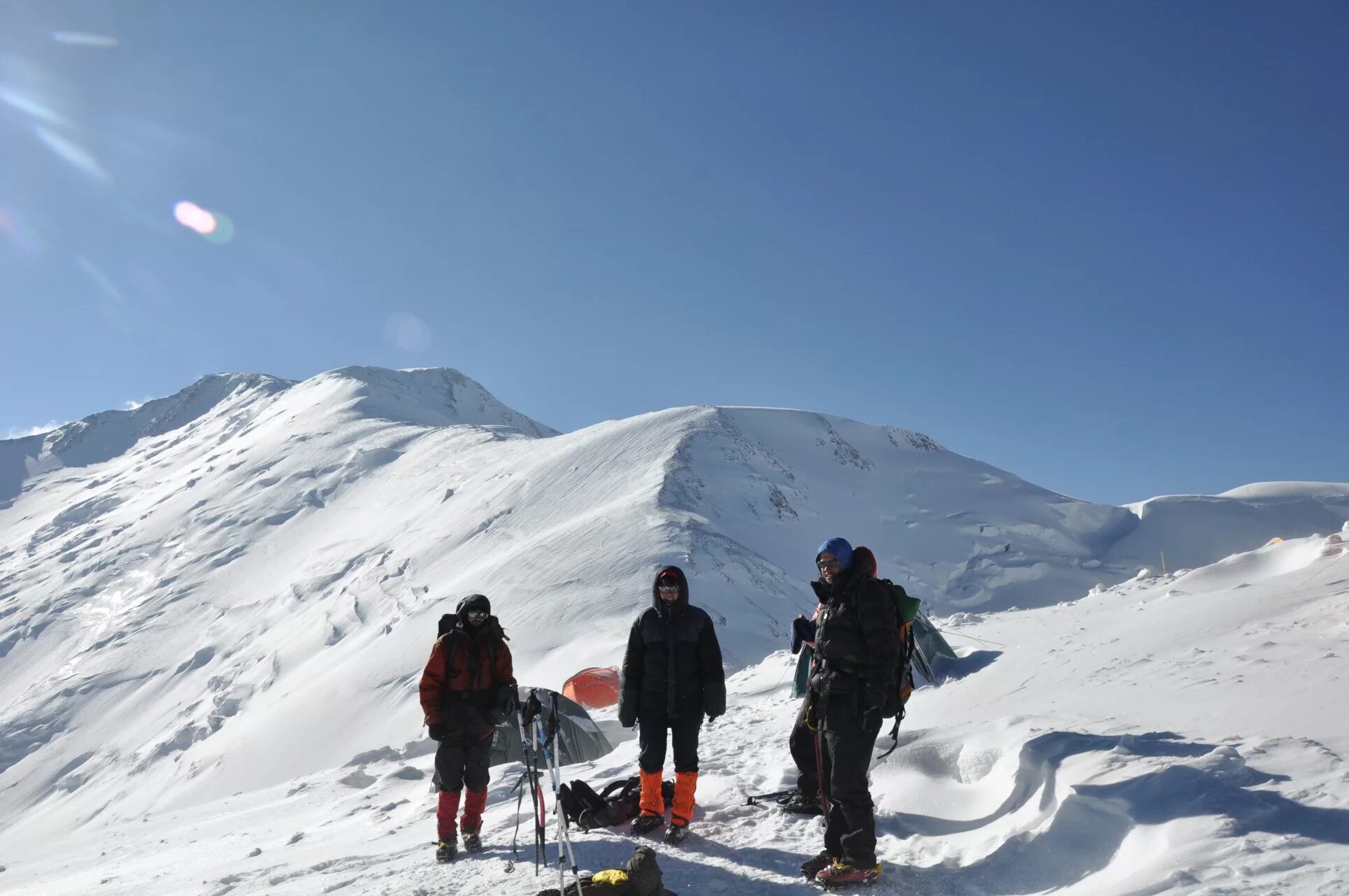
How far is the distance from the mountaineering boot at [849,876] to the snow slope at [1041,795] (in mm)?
113

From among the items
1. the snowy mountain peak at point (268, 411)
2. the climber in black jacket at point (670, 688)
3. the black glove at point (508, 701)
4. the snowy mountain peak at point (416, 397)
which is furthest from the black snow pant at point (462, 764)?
the snowy mountain peak at point (416, 397)

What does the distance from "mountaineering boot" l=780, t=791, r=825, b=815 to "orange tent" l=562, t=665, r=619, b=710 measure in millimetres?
13235

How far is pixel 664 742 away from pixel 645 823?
1.97 ft

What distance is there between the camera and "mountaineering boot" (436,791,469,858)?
6.29 m

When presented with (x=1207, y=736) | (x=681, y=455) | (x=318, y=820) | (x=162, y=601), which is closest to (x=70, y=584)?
(x=162, y=601)

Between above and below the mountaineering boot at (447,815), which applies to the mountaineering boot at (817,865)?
below

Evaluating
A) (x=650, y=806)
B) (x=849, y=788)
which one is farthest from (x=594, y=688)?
(x=849, y=788)

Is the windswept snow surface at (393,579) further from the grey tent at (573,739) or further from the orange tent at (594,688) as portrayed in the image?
the orange tent at (594,688)

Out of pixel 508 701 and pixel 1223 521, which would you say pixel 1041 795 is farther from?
pixel 1223 521

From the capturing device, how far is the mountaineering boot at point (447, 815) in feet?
20.6

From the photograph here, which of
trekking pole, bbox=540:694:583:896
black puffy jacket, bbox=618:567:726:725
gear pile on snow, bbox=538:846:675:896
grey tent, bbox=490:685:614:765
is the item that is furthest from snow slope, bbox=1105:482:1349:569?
gear pile on snow, bbox=538:846:675:896

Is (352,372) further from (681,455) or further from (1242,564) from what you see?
(1242,564)

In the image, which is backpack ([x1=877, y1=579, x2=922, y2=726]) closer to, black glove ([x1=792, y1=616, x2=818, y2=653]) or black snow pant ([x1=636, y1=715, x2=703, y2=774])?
black glove ([x1=792, y1=616, x2=818, y2=653])

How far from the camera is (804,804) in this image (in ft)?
20.2
